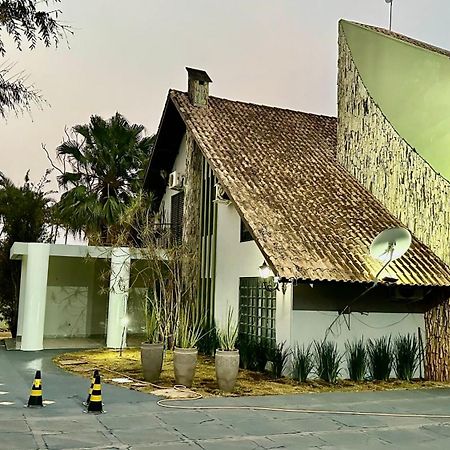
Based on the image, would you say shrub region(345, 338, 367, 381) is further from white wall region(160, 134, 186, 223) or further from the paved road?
white wall region(160, 134, 186, 223)

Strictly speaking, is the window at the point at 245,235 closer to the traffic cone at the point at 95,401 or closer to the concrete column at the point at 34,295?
the concrete column at the point at 34,295

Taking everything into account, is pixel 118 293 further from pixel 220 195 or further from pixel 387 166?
pixel 387 166

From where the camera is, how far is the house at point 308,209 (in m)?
12.9

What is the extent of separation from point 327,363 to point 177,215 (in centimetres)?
919

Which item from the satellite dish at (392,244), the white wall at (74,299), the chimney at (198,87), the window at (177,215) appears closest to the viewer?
the satellite dish at (392,244)

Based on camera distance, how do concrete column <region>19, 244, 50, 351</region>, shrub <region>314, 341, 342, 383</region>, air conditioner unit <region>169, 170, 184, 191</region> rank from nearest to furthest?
1. shrub <region>314, 341, 342, 383</region>
2. concrete column <region>19, 244, 50, 351</region>
3. air conditioner unit <region>169, 170, 184, 191</region>

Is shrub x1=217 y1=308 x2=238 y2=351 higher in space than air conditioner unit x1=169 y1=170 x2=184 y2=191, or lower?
lower

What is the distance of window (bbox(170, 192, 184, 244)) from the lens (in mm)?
19462

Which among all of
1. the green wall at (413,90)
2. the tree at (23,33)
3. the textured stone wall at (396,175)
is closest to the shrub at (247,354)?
the textured stone wall at (396,175)

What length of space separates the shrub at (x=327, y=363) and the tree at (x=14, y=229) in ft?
44.0

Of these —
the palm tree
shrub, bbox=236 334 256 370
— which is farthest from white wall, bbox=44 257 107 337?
shrub, bbox=236 334 256 370

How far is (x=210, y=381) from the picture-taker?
39.8 feet

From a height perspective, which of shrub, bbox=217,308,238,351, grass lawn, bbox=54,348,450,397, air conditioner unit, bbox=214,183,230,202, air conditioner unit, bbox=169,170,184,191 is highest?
air conditioner unit, bbox=169,170,184,191

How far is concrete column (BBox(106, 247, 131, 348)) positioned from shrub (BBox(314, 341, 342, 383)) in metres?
7.60
